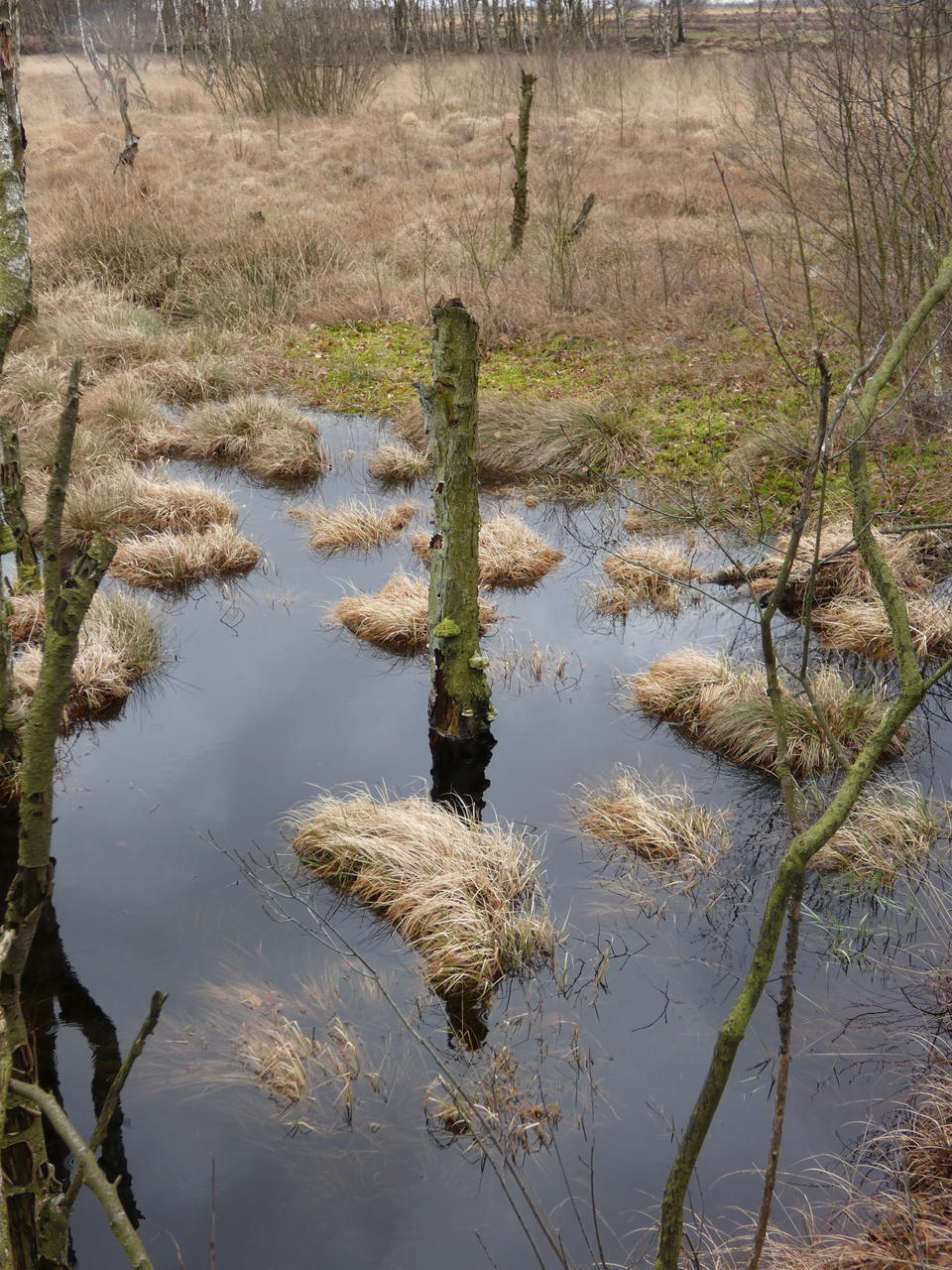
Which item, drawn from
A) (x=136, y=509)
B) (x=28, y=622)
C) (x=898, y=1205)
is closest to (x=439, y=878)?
(x=898, y=1205)

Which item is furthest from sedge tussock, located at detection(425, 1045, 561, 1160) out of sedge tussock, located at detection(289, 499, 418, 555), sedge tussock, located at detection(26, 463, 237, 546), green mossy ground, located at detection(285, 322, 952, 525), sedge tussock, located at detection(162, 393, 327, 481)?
sedge tussock, located at detection(162, 393, 327, 481)

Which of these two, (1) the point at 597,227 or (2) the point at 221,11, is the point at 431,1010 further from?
(2) the point at 221,11

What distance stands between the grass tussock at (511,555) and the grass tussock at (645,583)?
1.56 feet

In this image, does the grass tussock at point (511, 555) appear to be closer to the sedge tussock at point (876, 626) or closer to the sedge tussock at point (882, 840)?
the sedge tussock at point (876, 626)

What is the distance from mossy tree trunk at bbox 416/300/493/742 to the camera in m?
4.57

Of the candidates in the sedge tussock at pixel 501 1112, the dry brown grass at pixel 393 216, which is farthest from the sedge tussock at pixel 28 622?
the dry brown grass at pixel 393 216

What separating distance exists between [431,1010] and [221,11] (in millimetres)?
28340

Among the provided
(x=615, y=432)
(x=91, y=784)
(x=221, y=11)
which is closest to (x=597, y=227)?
(x=615, y=432)

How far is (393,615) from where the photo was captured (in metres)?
6.30

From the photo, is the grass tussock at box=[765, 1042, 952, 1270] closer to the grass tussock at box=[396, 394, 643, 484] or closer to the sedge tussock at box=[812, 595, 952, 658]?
the sedge tussock at box=[812, 595, 952, 658]

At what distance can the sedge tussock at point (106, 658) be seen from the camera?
18.4ft

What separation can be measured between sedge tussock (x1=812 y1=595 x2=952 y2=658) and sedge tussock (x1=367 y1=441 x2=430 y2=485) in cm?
376

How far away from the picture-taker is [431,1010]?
3.67m

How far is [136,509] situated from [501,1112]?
579 cm
